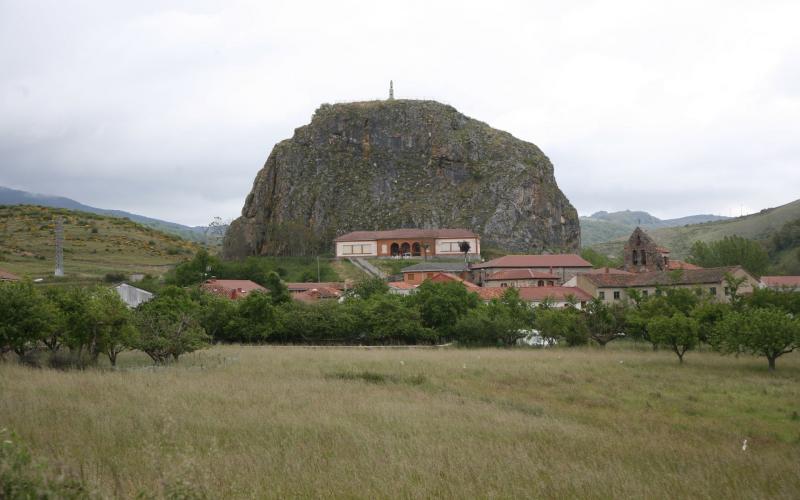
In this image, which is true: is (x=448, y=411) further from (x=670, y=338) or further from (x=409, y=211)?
(x=409, y=211)

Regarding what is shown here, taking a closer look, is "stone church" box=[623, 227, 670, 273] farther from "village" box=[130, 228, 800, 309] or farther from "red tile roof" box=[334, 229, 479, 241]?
"red tile roof" box=[334, 229, 479, 241]

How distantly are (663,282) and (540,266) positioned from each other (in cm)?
2611

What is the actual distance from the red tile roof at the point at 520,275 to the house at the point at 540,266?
265 cm

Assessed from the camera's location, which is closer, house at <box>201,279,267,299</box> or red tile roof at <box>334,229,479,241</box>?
house at <box>201,279,267,299</box>

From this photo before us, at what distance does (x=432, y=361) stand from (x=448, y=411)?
15589 mm

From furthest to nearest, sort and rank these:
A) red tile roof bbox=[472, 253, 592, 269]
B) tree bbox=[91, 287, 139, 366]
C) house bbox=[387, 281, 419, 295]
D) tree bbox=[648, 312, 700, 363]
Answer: red tile roof bbox=[472, 253, 592, 269], house bbox=[387, 281, 419, 295], tree bbox=[648, 312, 700, 363], tree bbox=[91, 287, 139, 366]

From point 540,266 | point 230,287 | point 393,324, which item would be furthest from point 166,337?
point 540,266

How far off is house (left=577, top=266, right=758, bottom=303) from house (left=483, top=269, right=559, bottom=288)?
8789 millimetres

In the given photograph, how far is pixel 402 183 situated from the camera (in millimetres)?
144500

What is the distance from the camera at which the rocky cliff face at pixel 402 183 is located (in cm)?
13475

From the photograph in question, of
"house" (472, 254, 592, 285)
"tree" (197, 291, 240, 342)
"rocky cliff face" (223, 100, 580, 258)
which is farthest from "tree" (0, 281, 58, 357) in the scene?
"rocky cliff face" (223, 100, 580, 258)

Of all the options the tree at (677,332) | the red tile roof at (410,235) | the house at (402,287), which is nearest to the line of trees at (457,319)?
the tree at (677,332)

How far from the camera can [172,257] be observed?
392ft

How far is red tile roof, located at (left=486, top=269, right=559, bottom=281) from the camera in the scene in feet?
282
